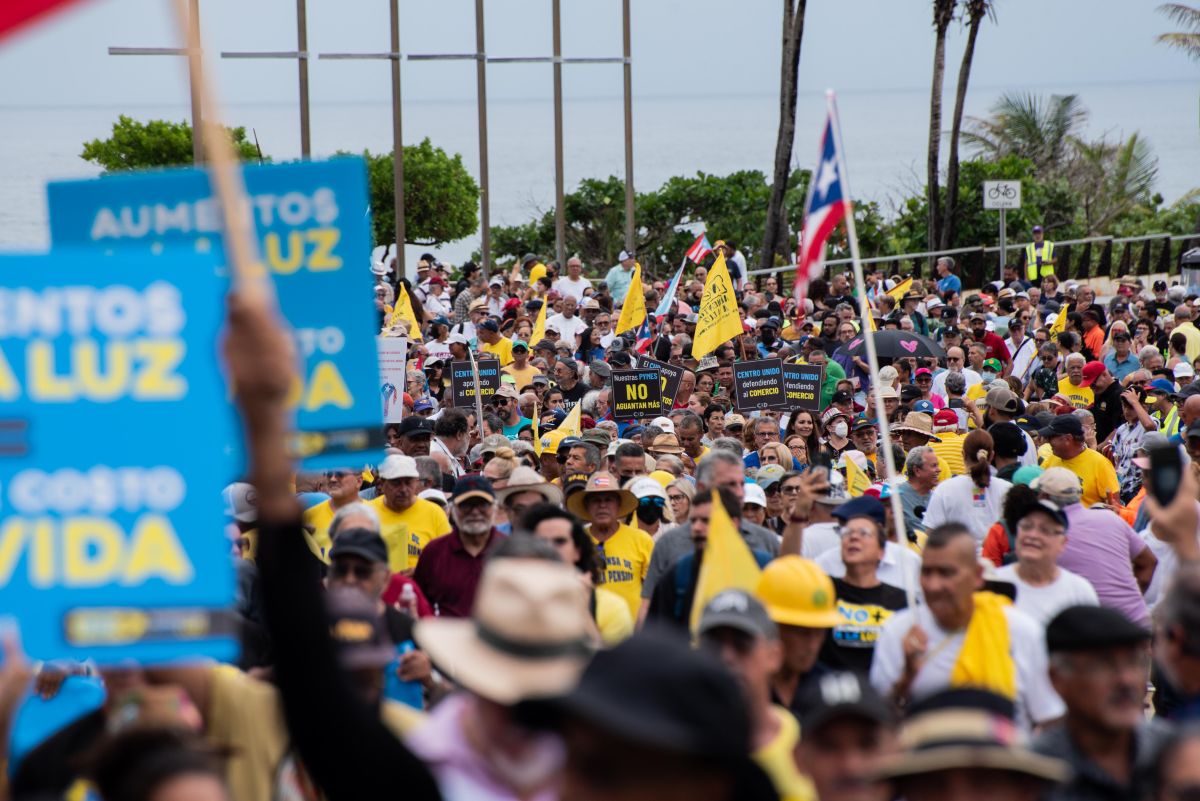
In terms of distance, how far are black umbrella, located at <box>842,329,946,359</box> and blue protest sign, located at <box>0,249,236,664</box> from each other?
49.2 feet

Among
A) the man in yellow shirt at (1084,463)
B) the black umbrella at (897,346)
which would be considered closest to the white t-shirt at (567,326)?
the black umbrella at (897,346)

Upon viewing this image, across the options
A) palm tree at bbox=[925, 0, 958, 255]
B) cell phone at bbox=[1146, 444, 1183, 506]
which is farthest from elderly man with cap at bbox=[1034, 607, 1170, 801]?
palm tree at bbox=[925, 0, 958, 255]

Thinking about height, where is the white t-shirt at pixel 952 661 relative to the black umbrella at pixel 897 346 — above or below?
below

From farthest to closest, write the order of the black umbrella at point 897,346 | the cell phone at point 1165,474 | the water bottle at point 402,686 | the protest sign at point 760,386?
the black umbrella at point 897,346, the protest sign at point 760,386, the water bottle at point 402,686, the cell phone at point 1165,474

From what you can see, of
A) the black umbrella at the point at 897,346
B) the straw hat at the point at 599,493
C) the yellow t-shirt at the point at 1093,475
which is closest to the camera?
the straw hat at the point at 599,493

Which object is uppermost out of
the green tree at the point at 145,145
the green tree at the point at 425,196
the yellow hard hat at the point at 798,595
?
the green tree at the point at 145,145

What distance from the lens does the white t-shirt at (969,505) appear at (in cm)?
1023

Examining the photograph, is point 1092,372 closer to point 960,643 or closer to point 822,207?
point 822,207

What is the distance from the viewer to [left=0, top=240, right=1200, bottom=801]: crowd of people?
3.02m

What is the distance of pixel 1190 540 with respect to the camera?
4.93 metres

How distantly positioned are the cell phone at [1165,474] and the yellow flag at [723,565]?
1.67 m

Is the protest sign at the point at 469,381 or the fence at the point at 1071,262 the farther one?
the fence at the point at 1071,262

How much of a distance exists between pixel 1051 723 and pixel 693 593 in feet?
5.28

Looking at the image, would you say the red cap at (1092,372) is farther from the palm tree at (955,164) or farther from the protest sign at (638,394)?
the palm tree at (955,164)
